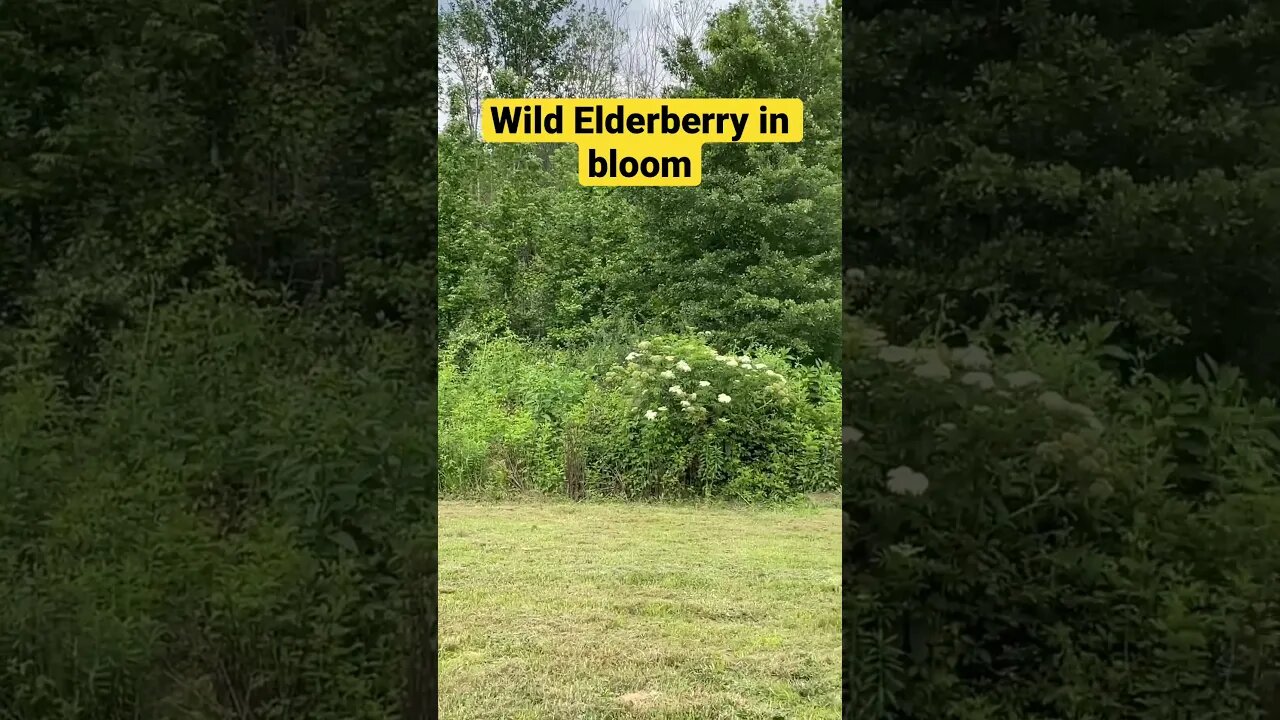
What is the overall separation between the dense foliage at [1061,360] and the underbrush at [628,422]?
520mm

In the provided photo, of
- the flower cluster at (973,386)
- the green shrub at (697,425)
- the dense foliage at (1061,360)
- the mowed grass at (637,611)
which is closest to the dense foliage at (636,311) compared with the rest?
the green shrub at (697,425)

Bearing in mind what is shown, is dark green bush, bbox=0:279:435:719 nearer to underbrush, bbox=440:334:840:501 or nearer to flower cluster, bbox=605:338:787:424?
underbrush, bbox=440:334:840:501

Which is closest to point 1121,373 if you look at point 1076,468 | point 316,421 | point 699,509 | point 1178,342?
point 1178,342

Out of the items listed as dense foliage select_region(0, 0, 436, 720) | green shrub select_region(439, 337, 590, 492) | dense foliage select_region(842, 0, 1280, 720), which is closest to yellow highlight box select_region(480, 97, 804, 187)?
dense foliage select_region(842, 0, 1280, 720)

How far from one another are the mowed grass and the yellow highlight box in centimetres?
118

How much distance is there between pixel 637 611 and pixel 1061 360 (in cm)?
159

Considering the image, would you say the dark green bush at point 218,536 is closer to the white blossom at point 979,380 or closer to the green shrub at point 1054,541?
the green shrub at point 1054,541

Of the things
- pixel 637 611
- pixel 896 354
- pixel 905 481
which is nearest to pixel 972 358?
pixel 896 354

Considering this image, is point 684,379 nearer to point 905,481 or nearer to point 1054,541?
point 905,481

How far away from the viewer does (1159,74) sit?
270cm

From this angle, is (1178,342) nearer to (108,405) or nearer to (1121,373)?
(1121,373)

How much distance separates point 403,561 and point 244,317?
3.39 ft

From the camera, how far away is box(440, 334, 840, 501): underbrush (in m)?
3.09

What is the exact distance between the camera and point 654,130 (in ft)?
9.84
